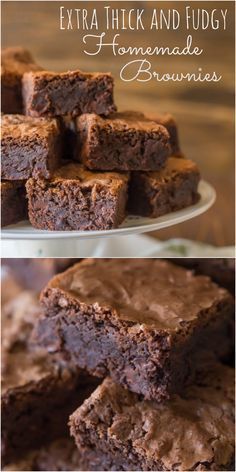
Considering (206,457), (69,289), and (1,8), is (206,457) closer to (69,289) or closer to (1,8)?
(69,289)

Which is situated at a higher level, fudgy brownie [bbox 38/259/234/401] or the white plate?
the white plate

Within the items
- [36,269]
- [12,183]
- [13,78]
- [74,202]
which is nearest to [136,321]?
[74,202]

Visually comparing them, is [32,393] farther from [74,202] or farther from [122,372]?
[74,202]

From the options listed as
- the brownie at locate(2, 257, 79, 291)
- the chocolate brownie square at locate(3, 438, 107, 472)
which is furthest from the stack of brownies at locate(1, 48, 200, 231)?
the chocolate brownie square at locate(3, 438, 107, 472)

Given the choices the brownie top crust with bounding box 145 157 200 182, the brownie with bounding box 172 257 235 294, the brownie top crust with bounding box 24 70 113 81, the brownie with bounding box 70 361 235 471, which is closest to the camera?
the brownie with bounding box 70 361 235 471

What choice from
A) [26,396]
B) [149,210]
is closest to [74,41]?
[149,210]

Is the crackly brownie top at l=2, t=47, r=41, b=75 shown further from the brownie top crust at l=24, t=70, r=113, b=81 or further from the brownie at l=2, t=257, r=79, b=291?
the brownie at l=2, t=257, r=79, b=291

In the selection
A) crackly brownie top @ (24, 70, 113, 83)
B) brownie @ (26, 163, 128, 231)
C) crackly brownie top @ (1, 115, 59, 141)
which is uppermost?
crackly brownie top @ (24, 70, 113, 83)
